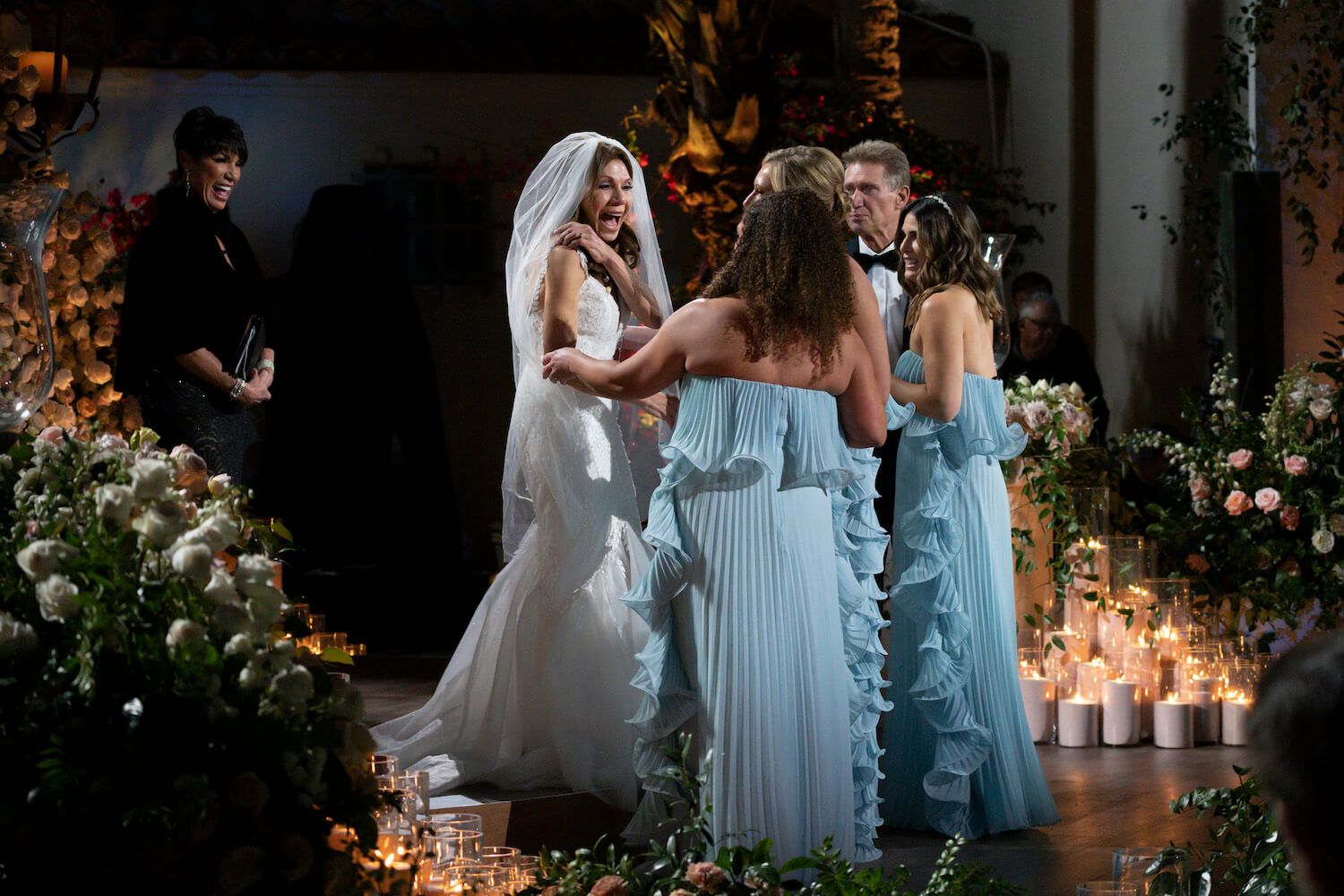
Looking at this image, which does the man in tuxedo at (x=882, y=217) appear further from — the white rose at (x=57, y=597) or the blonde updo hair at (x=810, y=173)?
the white rose at (x=57, y=597)

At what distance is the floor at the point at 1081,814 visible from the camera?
361 cm

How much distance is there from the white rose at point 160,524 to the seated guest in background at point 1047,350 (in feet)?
18.4

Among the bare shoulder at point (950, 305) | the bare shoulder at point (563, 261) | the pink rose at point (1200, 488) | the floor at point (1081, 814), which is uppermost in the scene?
the bare shoulder at point (563, 261)

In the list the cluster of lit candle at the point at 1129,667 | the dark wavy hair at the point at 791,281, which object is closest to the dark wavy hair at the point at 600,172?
the dark wavy hair at the point at 791,281

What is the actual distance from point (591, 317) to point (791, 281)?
840 mm

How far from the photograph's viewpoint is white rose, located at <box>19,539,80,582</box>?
154cm

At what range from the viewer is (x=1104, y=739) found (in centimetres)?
520

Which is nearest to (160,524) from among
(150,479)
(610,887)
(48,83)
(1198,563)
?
(150,479)

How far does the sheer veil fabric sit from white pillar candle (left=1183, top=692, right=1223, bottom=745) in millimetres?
2618

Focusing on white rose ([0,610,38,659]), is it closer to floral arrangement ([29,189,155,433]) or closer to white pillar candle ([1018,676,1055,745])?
floral arrangement ([29,189,155,433])

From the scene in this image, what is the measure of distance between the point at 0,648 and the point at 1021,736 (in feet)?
9.92

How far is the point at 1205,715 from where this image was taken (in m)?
5.19

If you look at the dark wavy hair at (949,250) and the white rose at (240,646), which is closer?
the white rose at (240,646)

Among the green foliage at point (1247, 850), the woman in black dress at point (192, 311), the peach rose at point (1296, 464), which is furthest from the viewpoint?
the peach rose at point (1296, 464)
